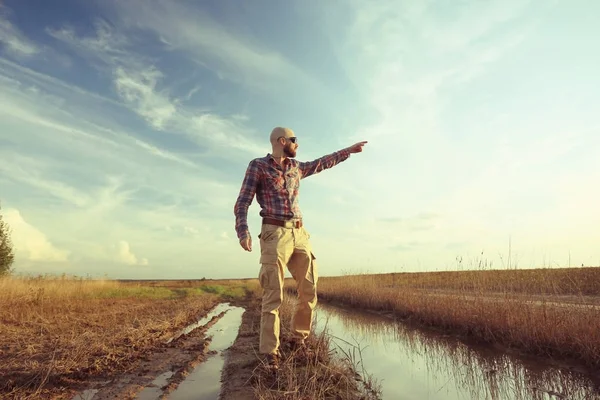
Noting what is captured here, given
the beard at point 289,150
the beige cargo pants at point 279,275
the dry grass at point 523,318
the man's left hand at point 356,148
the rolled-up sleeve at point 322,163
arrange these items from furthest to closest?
the dry grass at point 523,318, the man's left hand at point 356,148, the rolled-up sleeve at point 322,163, the beard at point 289,150, the beige cargo pants at point 279,275

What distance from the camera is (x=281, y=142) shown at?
4305 mm

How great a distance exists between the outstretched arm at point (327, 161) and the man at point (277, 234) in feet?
0.34

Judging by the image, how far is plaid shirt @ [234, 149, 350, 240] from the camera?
4.11 metres

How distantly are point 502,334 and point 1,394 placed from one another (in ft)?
20.9

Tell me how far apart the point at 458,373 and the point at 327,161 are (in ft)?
9.60

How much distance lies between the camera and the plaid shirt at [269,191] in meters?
4.11

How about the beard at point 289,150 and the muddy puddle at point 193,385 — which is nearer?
the muddy puddle at point 193,385

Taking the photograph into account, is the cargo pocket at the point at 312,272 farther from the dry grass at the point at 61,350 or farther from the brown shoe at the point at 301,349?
the dry grass at the point at 61,350

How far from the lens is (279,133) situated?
14.2ft

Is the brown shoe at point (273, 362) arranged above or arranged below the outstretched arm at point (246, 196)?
below

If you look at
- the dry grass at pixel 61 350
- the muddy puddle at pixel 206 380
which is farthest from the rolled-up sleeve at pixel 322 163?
the dry grass at pixel 61 350

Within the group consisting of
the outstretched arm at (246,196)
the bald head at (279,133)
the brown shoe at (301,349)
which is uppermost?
the bald head at (279,133)

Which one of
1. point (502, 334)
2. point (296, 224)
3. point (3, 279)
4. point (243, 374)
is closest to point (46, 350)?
point (243, 374)

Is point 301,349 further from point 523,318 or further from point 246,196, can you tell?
point 523,318
